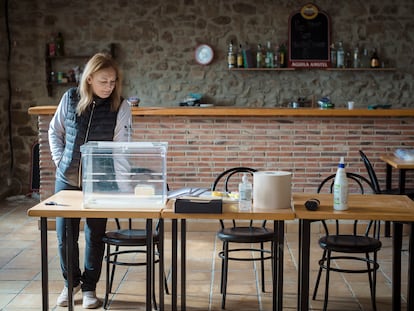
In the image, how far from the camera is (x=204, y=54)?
28.0ft

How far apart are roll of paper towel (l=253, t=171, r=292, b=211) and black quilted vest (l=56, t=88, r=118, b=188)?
3.48ft

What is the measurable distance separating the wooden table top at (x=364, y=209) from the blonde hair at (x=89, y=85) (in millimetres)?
1213

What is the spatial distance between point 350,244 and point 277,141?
2.28 metres

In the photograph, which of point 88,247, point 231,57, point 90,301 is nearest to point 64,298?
point 90,301

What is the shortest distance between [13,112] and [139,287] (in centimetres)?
462

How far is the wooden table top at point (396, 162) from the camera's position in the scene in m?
5.46

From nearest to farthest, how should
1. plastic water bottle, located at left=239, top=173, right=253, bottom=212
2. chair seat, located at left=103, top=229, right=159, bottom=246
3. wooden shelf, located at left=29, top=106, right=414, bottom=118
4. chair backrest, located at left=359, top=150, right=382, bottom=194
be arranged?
1. plastic water bottle, located at left=239, top=173, right=253, bottom=212
2. chair seat, located at left=103, top=229, right=159, bottom=246
3. chair backrest, located at left=359, top=150, right=382, bottom=194
4. wooden shelf, located at left=29, top=106, right=414, bottom=118

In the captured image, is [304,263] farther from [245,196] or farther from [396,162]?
[396,162]

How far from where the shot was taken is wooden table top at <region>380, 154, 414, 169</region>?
546 centimetres

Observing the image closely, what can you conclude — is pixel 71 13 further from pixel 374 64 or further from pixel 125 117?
pixel 125 117

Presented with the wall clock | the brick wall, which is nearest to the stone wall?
the wall clock

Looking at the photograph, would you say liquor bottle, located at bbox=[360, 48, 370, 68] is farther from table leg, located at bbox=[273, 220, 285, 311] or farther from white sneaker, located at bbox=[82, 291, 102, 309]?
white sneaker, located at bbox=[82, 291, 102, 309]

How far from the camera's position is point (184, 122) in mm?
6105

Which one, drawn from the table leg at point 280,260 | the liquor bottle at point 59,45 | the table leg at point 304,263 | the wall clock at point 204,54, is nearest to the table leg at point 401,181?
the table leg at point 280,260
